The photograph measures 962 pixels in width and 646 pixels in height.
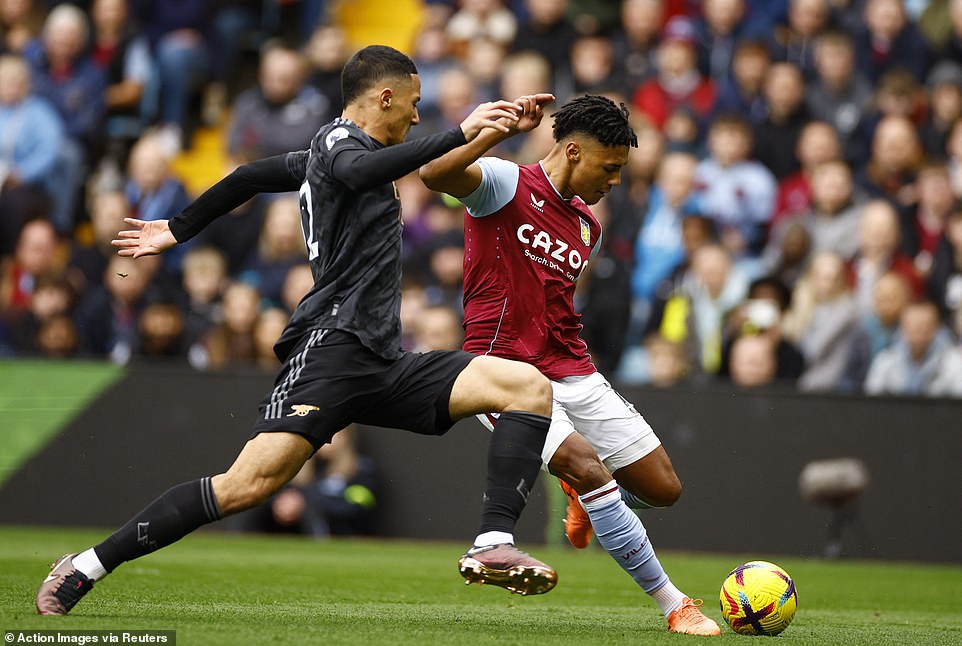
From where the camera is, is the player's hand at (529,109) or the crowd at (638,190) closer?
the player's hand at (529,109)

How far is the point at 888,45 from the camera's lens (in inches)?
592

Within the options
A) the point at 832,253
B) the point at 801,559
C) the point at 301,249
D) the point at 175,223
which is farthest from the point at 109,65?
the point at 175,223

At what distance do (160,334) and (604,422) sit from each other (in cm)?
748

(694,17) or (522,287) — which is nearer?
(522,287)

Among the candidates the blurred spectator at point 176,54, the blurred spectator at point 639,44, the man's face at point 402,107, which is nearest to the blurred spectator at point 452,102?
the blurred spectator at point 639,44

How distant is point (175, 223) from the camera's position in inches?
275

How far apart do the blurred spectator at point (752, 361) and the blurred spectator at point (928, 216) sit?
1647mm

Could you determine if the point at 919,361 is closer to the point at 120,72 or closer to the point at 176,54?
the point at 176,54

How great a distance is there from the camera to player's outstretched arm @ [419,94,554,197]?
629 cm

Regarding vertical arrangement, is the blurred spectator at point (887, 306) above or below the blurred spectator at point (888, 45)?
below

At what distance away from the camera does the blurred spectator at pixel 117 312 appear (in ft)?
47.8

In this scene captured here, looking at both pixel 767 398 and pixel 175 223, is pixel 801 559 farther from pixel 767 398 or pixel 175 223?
pixel 175 223

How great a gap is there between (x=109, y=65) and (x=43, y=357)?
4.78 meters

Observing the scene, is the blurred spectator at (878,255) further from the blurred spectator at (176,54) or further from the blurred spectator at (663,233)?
the blurred spectator at (176,54)
